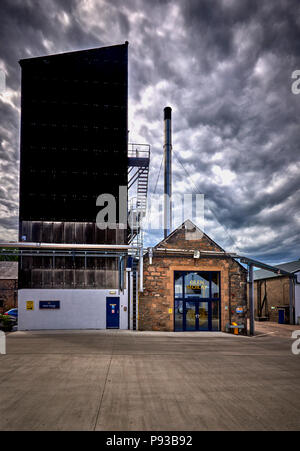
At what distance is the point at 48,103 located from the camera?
75.5 ft

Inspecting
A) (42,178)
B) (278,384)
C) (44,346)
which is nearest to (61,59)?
(42,178)

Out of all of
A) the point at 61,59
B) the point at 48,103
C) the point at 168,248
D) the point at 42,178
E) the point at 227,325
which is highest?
the point at 61,59

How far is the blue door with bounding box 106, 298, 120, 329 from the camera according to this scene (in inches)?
779

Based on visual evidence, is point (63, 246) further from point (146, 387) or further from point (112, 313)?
point (146, 387)

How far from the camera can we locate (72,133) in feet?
75.3

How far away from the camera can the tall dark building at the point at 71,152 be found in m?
20.8

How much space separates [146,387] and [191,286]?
12437 millimetres

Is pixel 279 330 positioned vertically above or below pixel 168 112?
below

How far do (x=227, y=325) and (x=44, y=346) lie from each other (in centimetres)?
1231

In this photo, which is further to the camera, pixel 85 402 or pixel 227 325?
pixel 227 325

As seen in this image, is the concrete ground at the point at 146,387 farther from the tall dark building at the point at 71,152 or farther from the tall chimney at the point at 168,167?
the tall chimney at the point at 168,167

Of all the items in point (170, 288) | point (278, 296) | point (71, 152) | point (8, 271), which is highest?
point (71, 152)

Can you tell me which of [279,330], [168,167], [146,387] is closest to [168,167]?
[168,167]
